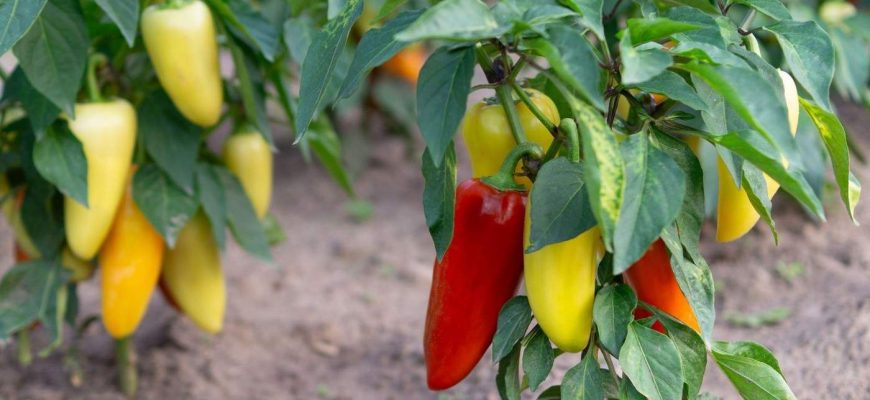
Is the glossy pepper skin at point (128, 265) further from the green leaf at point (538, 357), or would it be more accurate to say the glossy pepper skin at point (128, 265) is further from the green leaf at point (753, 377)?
the green leaf at point (753, 377)

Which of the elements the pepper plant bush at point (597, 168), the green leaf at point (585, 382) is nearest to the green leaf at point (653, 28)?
the pepper plant bush at point (597, 168)

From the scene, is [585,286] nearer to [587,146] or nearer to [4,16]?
[587,146]

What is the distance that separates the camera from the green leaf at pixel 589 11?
87cm

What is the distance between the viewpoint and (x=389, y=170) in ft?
10.6

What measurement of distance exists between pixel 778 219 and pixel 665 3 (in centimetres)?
153

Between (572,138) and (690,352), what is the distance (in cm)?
26

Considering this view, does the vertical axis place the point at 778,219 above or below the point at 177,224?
below

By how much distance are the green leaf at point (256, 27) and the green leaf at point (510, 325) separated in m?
0.61

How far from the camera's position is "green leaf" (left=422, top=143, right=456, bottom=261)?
101 cm

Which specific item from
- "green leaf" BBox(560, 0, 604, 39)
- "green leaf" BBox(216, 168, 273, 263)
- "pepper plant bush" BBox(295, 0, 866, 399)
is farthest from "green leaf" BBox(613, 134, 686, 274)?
"green leaf" BBox(216, 168, 273, 263)

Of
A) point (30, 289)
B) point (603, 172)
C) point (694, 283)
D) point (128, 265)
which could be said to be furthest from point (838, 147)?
point (30, 289)

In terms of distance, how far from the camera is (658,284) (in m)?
1.08

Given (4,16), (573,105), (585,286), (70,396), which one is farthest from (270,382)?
(573,105)

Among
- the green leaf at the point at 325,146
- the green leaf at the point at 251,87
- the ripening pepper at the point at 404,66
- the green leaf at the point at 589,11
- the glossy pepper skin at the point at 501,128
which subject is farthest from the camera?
the ripening pepper at the point at 404,66
